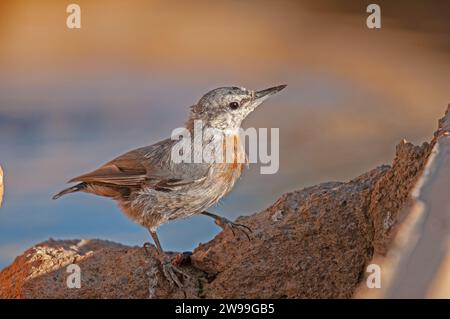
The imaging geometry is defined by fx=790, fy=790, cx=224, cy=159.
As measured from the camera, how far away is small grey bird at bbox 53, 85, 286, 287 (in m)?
3.06

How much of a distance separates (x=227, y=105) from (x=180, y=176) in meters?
0.34

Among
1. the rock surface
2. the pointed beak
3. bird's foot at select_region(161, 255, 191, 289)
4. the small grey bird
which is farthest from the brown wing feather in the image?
the pointed beak

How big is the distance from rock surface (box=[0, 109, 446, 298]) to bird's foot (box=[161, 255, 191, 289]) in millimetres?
25

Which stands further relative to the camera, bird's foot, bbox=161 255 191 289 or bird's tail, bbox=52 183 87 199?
bird's tail, bbox=52 183 87 199

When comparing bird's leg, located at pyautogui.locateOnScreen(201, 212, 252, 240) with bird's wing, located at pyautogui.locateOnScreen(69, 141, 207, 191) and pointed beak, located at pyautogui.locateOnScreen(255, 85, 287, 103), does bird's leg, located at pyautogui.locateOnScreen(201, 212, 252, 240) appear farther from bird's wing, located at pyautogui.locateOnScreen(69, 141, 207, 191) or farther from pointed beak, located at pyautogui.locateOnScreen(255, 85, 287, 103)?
pointed beak, located at pyautogui.locateOnScreen(255, 85, 287, 103)

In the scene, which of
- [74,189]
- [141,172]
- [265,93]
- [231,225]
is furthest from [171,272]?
[265,93]

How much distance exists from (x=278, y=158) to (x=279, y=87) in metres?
0.84

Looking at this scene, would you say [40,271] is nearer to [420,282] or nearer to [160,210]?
[160,210]

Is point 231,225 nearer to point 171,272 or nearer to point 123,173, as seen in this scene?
point 171,272

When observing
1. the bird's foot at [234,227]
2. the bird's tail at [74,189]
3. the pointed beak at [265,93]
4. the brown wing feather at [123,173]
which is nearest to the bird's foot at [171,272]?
the bird's foot at [234,227]

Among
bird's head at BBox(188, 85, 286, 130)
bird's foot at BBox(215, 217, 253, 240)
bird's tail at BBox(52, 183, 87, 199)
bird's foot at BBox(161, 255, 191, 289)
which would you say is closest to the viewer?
bird's foot at BBox(161, 255, 191, 289)

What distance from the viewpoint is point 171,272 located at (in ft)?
9.36

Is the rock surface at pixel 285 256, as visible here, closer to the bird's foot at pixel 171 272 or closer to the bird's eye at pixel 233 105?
the bird's foot at pixel 171 272

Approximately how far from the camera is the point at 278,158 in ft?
13.0
